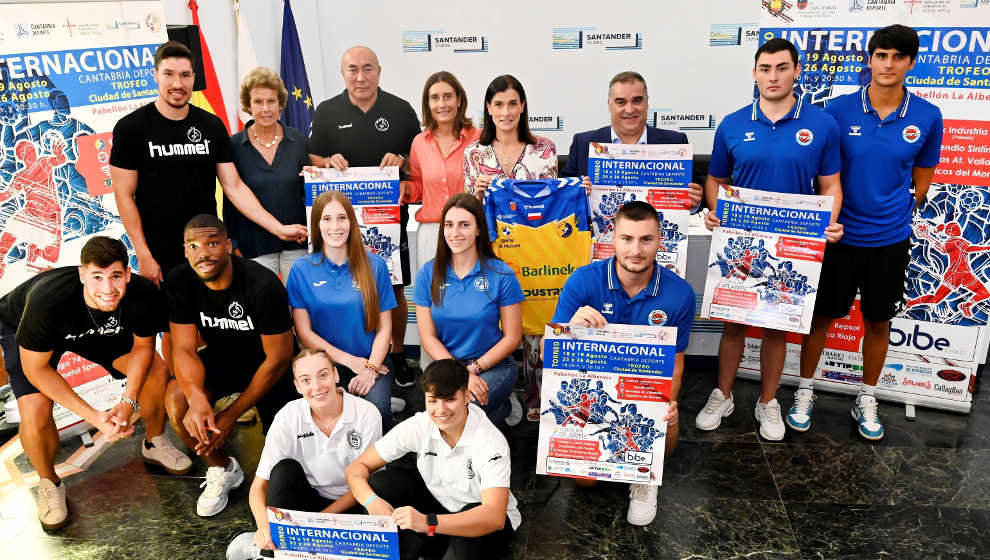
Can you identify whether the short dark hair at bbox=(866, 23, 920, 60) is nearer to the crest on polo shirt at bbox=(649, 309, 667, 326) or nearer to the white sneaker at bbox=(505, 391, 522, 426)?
the crest on polo shirt at bbox=(649, 309, 667, 326)

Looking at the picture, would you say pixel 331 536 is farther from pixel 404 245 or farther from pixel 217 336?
pixel 404 245

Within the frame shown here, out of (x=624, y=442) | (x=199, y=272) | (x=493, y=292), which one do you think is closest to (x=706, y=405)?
(x=624, y=442)

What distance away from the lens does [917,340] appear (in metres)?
4.00

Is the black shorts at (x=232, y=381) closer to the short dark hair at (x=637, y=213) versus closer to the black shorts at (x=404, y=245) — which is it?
the black shorts at (x=404, y=245)

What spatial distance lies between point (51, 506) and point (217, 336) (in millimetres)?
1031

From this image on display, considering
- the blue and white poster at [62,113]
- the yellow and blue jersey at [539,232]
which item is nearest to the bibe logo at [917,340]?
the yellow and blue jersey at [539,232]

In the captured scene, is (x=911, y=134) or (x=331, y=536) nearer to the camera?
(x=331, y=536)

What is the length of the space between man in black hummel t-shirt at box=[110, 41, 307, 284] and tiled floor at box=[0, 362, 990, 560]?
1129mm

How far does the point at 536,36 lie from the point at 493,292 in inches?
139

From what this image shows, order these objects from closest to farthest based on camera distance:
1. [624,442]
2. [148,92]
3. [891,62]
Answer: [624,442], [891,62], [148,92]

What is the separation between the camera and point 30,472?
143 inches

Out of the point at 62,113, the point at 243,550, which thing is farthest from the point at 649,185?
the point at 62,113

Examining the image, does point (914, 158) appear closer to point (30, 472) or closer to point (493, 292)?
point (493, 292)

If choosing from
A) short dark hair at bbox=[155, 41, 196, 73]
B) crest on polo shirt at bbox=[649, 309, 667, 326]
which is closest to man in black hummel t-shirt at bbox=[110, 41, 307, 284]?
short dark hair at bbox=[155, 41, 196, 73]
